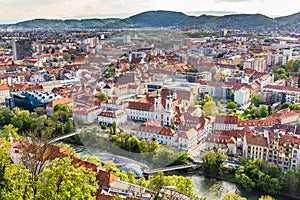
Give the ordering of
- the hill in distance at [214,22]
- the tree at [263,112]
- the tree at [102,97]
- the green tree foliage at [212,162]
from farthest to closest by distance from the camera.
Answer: the hill in distance at [214,22] < the tree at [263,112] < the green tree foliage at [212,162] < the tree at [102,97]

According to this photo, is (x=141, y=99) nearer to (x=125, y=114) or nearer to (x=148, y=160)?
(x=125, y=114)

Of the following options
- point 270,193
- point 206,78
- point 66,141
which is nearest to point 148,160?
point 206,78

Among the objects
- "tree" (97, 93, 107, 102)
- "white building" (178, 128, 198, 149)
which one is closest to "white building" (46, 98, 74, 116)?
"tree" (97, 93, 107, 102)

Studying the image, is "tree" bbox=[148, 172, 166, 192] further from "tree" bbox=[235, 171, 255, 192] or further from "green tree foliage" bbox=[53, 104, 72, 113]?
"green tree foliage" bbox=[53, 104, 72, 113]

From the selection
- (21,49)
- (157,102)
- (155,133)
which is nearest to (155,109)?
(157,102)

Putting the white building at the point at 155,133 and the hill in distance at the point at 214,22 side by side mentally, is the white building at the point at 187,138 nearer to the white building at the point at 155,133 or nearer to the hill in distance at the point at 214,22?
the white building at the point at 155,133

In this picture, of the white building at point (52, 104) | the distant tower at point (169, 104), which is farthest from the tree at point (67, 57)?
the distant tower at point (169, 104)
